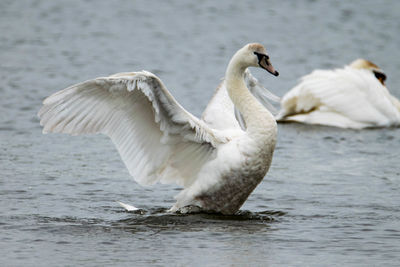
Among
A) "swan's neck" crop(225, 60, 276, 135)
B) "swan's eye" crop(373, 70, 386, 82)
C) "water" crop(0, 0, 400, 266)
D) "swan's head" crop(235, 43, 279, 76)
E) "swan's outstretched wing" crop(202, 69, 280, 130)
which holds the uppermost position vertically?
"swan's head" crop(235, 43, 279, 76)

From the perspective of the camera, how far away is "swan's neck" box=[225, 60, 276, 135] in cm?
764

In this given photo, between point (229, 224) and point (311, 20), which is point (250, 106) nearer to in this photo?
point (229, 224)

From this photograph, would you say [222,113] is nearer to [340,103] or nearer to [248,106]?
Result: [248,106]

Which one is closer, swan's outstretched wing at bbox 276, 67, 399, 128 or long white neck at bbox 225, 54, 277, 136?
long white neck at bbox 225, 54, 277, 136

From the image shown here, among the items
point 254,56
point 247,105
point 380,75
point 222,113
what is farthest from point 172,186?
point 380,75

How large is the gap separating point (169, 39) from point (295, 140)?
25.6 feet

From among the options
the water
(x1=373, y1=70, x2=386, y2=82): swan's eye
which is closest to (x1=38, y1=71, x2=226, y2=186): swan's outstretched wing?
the water

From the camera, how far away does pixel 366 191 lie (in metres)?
9.29

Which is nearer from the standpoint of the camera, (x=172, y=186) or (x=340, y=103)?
(x=172, y=186)

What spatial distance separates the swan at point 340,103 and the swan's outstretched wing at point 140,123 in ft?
17.2

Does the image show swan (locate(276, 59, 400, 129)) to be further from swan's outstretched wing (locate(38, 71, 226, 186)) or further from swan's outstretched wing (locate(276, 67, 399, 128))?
swan's outstretched wing (locate(38, 71, 226, 186))

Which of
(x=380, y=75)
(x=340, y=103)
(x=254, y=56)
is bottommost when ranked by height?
(x=340, y=103)

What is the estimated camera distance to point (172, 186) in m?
9.55

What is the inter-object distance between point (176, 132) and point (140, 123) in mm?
344
